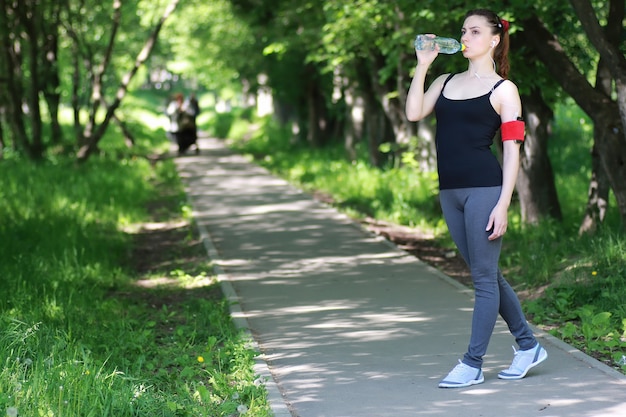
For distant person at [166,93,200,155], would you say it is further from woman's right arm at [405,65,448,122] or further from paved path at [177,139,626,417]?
woman's right arm at [405,65,448,122]

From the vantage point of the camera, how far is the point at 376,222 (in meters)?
15.1

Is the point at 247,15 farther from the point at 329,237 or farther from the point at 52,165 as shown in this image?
the point at 329,237

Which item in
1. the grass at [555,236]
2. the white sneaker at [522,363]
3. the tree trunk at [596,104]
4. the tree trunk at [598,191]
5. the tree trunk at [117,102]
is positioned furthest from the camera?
the tree trunk at [117,102]

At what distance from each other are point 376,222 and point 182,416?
388 inches

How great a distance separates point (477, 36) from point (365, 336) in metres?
2.55

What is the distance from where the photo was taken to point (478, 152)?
589 centimetres

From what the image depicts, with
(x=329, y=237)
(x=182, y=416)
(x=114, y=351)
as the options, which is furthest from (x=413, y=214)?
(x=182, y=416)

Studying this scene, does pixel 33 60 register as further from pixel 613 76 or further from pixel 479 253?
pixel 479 253

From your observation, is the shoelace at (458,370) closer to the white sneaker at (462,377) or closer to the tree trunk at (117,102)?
the white sneaker at (462,377)

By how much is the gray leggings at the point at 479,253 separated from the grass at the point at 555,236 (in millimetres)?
989

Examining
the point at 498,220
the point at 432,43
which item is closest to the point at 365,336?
the point at 498,220

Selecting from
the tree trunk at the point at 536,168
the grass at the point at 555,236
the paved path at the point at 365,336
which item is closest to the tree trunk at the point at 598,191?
the grass at the point at 555,236

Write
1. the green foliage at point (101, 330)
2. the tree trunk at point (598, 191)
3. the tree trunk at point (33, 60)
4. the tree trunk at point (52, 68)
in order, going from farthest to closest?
the tree trunk at point (52, 68), the tree trunk at point (33, 60), the tree trunk at point (598, 191), the green foliage at point (101, 330)

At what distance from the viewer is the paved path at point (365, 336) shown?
571cm
